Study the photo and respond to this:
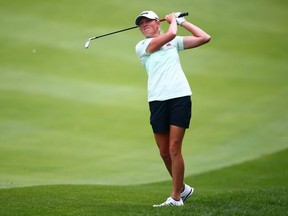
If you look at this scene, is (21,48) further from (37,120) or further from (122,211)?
(122,211)

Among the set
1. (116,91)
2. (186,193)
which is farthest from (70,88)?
(186,193)

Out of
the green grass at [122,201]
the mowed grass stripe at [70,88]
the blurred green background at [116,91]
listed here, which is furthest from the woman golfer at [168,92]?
the mowed grass stripe at [70,88]

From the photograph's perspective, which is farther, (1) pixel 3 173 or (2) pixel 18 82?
(2) pixel 18 82

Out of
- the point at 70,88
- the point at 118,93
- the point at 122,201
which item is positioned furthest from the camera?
the point at 118,93

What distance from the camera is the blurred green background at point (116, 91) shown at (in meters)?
13.0

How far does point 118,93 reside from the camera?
54.4ft

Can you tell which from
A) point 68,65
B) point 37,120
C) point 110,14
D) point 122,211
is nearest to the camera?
point 122,211

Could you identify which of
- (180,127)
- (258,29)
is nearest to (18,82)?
(258,29)

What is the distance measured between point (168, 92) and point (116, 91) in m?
9.42

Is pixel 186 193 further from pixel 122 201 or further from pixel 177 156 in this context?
pixel 122 201

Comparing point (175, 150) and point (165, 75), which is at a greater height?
point (165, 75)

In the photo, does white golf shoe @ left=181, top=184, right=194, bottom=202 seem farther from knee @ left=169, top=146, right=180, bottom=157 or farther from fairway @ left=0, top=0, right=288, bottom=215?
fairway @ left=0, top=0, right=288, bottom=215

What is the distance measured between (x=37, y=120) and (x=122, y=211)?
320 inches

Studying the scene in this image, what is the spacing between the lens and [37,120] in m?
14.9
